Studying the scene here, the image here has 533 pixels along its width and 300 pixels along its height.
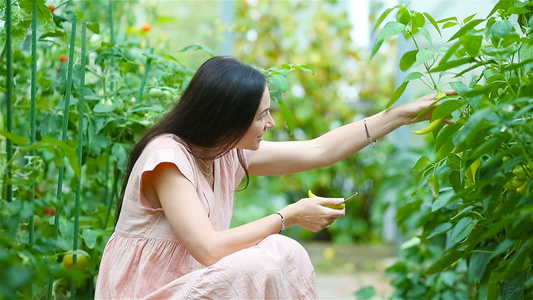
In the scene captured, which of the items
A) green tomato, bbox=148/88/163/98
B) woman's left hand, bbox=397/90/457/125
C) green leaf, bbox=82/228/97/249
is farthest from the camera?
green tomato, bbox=148/88/163/98

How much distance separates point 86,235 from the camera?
1.94 metres

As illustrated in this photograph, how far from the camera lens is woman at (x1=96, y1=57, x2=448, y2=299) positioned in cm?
154

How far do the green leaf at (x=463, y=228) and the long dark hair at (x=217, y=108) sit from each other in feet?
1.82

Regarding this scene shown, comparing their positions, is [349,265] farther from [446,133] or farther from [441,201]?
[446,133]

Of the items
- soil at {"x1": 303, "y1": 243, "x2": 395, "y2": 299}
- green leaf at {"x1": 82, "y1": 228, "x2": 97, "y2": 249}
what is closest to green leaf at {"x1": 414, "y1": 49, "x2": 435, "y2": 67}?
green leaf at {"x1": 82, "y1": 228, "x2": 97, "y2": 249}

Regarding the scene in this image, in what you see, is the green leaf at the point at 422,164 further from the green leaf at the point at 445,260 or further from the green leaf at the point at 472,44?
the green leaf at the point at 472,44

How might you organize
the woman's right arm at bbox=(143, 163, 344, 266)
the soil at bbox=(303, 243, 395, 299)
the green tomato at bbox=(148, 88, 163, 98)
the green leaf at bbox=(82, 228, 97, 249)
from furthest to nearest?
the soil at bbox=(303, 243, 395, 299), the green tomato at bbox=(148, 88, 163, 98), the green leaf at bbox=(82, 228, 97, 249), the woman's right arm at bbox=(143, 163, 344, 266)

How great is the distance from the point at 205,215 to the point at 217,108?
269mm

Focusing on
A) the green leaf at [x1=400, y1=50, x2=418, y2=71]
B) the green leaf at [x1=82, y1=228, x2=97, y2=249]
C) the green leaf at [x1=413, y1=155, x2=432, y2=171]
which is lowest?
the green leaf at [x1=82, y1=228, x2=97, y2=249]

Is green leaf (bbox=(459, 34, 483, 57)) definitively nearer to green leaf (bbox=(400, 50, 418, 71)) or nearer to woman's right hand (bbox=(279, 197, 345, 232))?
green leaf (bbox=(400, 50, 418, 71))

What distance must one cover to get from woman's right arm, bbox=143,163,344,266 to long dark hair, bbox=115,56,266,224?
5.3 inches

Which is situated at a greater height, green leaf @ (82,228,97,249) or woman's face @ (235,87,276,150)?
woman's face @ (235,87,276,150)

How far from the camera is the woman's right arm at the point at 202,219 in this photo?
1582 millimetres

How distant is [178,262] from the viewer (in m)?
1.69
